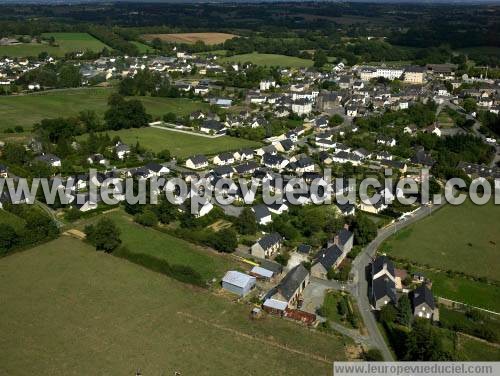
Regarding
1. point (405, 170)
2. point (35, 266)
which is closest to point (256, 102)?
point (405, 170)

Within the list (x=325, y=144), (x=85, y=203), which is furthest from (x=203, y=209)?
(x=325, y=144)

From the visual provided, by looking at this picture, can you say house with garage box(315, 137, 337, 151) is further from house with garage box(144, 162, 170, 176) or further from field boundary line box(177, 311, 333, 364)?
field boundary line box(177, 311, 333, 364)

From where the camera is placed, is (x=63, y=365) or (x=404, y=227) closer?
(x=63, y=365)

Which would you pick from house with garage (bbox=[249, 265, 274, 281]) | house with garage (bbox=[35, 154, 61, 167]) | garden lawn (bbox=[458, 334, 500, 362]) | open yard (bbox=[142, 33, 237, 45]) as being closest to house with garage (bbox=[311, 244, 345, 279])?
house with garage (bbox=[249, 265, 274, 281])

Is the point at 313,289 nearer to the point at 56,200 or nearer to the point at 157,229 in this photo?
the point at 157,229

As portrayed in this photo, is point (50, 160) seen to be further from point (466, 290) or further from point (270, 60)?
point (270, 60)

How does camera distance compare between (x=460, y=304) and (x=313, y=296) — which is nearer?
(x=460, y=304)
